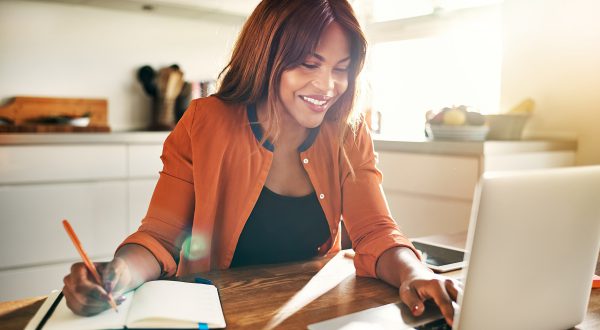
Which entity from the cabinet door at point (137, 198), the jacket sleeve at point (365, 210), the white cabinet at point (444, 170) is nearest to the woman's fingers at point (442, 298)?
the jacket sleeve at point (365, 210)

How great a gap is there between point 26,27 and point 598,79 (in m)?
2.77

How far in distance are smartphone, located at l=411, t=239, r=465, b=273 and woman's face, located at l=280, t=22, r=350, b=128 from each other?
0.41 m

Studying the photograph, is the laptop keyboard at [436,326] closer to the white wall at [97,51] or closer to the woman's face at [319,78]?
the woman's face at [319,78]

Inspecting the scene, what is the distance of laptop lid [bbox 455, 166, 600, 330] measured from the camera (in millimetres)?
700

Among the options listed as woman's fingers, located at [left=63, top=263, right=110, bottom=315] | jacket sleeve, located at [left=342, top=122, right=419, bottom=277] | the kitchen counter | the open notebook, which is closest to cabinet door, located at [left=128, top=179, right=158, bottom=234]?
the kitchen counter

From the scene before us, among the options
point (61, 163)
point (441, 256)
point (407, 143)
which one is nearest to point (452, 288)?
point (441, 256)

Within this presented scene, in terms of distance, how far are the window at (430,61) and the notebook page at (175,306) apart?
1.79 meters

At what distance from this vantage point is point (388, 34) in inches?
132

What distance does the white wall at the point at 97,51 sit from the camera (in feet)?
9.61

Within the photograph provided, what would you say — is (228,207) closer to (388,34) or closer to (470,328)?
(470,328)

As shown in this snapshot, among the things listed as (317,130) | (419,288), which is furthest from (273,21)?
(419,288)

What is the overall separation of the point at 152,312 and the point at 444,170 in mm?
1773

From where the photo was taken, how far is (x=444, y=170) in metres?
2.36

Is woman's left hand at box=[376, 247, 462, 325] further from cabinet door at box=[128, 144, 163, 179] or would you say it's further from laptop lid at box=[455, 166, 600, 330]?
cabinet door at box=[128, 144, 163, 179]
